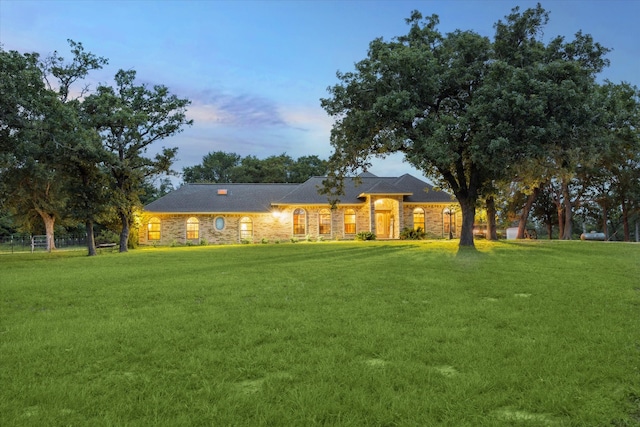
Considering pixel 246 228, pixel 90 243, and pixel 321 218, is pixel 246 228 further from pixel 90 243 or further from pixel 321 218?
pixel 90 243

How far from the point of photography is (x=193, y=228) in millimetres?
32688

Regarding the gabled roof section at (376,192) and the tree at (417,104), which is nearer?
the tree at (417,104)

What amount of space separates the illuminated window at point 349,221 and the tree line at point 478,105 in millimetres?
10944

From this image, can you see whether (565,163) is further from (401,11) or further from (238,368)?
(238,368)

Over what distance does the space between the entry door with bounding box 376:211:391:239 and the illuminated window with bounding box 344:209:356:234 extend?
2.61m

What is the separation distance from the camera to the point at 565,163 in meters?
18.7

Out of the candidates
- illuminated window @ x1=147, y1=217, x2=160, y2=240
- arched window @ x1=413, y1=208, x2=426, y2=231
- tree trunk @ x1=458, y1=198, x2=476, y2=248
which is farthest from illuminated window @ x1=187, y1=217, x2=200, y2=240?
tree trunk @ x1=458, y1=198, x2=476, y2=248

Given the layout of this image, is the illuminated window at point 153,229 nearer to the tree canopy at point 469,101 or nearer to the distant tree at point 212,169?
the tree canopy at point 469,101

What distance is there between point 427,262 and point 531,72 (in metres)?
9.30

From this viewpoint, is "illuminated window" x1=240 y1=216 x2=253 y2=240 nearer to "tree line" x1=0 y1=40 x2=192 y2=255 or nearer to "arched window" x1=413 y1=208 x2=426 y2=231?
"tree line" x1=0 y1=40 x2=192 y2=255

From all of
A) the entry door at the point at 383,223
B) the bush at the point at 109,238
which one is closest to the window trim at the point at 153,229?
the bush at the point at 109,238

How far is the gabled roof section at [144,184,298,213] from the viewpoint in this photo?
32.6 m

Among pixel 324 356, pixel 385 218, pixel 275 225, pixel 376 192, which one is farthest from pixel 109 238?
pixel 324 356

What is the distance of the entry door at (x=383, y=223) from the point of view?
34844 mm
